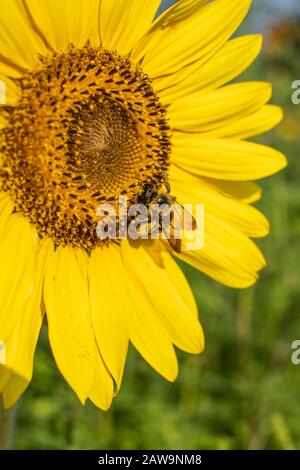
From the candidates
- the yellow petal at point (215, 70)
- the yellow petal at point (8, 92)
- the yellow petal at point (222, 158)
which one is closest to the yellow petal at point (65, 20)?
the yellow petal at point (8, 92)

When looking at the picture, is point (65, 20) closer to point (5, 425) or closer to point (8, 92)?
point (8, 92)

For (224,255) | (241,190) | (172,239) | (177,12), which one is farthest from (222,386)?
(177,12)

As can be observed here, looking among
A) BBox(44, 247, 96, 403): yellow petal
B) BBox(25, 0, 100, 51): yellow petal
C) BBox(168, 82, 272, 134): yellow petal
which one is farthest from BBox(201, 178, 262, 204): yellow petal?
BBox(25, 0, 100, 51): yellow petal

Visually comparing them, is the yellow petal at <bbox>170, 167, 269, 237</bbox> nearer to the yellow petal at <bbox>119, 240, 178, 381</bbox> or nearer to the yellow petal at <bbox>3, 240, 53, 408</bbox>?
the yellow petal at <bbox>119, 240, 178, 381</bbox>

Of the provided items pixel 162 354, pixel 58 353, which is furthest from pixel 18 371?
pixel 162 354

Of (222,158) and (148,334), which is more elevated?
(222,158)

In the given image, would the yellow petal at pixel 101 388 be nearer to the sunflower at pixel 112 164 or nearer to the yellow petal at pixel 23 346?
the sunflower at pixel 112 164
